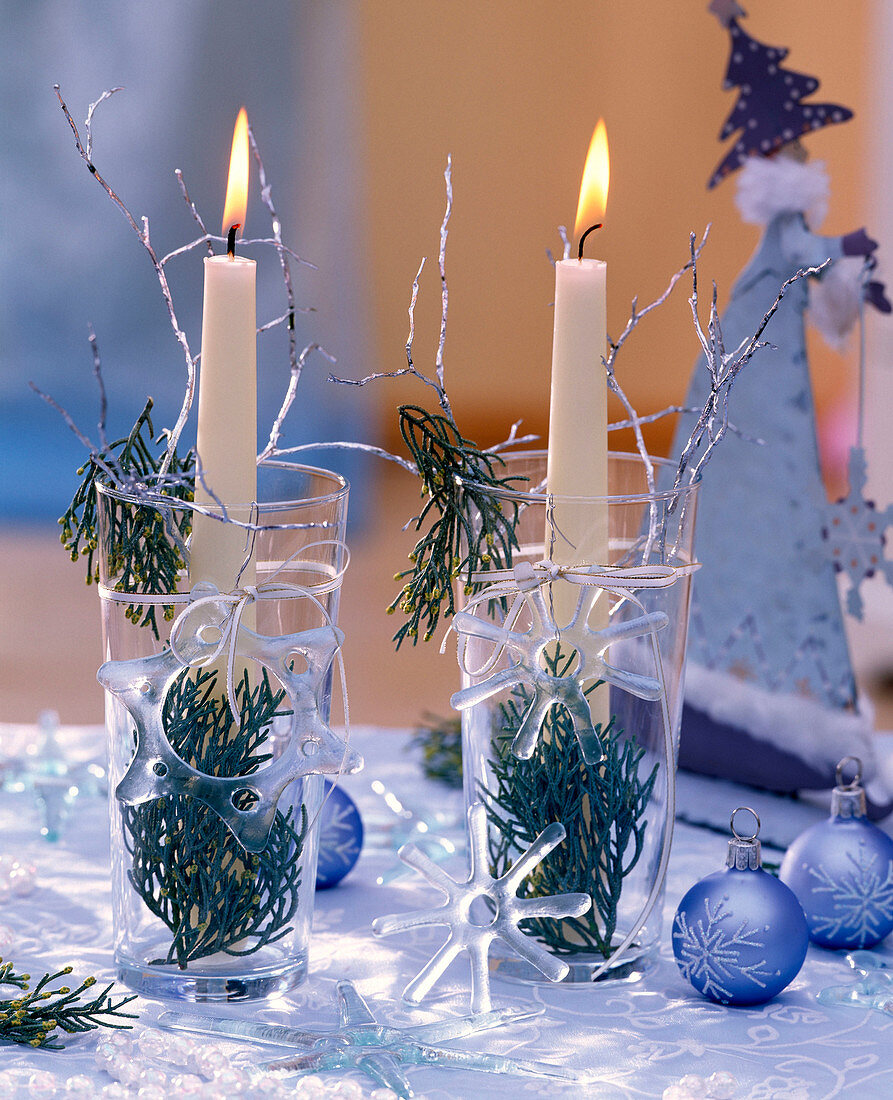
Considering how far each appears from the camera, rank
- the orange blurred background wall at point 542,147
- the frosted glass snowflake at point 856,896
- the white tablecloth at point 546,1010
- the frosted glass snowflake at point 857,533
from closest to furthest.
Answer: the white tablecloth at point 546,1010 < the frosted glass snowflake at point 856,896 < the frosted glass snowflake at point 857,533 < the orange blurred background wall at point 542,147

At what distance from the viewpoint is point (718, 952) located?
57 cm

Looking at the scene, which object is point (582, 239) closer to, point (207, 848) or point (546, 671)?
point (546, 671)


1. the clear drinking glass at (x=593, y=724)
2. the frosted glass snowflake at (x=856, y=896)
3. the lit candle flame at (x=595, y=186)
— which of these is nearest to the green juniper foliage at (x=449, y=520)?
the clear drinking glass at (x=593, y=724)

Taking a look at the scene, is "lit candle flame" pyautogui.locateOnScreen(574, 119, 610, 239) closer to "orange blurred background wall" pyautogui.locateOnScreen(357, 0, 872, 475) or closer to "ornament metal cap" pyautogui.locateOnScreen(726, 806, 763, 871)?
"ornament metal cap" pyautogui.locateOnScreen(726, 806, 763, 871)

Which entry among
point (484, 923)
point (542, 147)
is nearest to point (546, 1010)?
point (484, 923)

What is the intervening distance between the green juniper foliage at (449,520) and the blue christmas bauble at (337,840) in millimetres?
146

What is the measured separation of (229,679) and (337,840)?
193mm

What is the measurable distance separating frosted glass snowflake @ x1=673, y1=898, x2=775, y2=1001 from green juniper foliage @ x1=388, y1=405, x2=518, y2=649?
0.16m

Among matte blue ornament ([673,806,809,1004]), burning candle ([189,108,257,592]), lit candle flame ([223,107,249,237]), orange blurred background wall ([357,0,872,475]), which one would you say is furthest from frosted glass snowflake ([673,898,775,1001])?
orange blurred background wall ([357,0,872,475])

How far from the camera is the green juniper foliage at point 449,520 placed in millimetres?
583

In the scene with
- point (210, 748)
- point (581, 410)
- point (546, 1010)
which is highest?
point (581, 410)

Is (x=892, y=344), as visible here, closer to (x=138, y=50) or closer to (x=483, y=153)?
(x=483, y=153)

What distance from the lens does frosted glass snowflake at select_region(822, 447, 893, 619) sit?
2.74 feet

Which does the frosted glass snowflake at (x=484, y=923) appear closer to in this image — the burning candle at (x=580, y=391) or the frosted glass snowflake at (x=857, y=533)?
the burning candle at (x=580, y=391)
